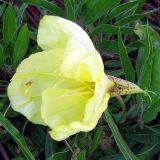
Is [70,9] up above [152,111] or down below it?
above

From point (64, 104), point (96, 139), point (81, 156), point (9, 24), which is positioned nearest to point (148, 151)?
point (96, 139)

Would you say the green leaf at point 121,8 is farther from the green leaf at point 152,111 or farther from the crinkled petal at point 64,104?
the crinkled petal at point 64,104

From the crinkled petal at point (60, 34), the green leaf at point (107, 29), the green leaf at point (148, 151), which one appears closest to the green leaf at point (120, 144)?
the green leaf at point (148, 151)

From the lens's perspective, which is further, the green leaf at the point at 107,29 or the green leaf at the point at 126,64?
the green leaf at the point at 107,29

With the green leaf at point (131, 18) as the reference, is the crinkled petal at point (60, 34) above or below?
above

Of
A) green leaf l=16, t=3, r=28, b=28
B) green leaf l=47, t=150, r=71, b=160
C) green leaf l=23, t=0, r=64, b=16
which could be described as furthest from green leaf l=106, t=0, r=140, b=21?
green leaf l=47, t=150, r=71, b=160

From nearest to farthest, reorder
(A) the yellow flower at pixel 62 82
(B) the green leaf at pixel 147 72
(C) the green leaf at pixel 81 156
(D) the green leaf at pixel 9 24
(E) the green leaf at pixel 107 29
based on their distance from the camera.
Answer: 1. (A) the yellow flower at pixel 62 82
2. (C) the green leaf at pixel 81 156
3. (B) the green leaf at pixel 147 72
4. (D) the green leaf at pixel 9 24
5. (E) the green leaf at pixel 107 29

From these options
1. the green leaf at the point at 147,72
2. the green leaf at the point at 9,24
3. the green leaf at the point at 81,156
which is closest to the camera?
the green leaf at the point at 81,156

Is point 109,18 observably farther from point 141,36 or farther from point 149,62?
point 149,62

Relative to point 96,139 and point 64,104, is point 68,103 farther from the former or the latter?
point 96,139
